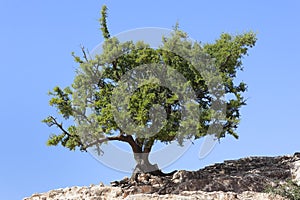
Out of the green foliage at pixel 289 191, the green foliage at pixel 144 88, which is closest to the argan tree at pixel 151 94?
the green foliage at pixel 144 88

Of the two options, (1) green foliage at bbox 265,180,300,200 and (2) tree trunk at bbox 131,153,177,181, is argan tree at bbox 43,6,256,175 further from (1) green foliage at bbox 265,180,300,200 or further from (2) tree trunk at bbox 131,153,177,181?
(1) green foliage at bbox 265,180,300,200

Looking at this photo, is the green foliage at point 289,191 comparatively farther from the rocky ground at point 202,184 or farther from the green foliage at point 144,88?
the green foliage at point 144,88

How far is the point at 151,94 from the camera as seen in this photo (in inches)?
742

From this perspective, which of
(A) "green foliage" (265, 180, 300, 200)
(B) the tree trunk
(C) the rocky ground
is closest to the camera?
(A) "green foliage" (265, 180, 300, 200)

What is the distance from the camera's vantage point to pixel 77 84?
67.9 ft

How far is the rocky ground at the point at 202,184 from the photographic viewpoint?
1741cm

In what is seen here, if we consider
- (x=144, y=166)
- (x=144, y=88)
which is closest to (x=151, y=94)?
(x=144, y=88)

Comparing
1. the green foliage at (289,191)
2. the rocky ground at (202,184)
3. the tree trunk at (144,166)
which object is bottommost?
the green foliage at (289,191)

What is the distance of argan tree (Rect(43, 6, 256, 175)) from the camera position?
747 inches

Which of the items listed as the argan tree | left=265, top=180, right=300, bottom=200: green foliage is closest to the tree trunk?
the argan tree

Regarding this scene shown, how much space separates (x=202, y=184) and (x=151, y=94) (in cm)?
413

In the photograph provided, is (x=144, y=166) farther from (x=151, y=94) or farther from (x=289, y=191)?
(x=289, y=191)

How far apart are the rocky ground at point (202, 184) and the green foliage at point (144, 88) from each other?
5.67ft

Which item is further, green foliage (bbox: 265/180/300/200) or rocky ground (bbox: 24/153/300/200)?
rocky ground (bbox: 24/153/300/200)
